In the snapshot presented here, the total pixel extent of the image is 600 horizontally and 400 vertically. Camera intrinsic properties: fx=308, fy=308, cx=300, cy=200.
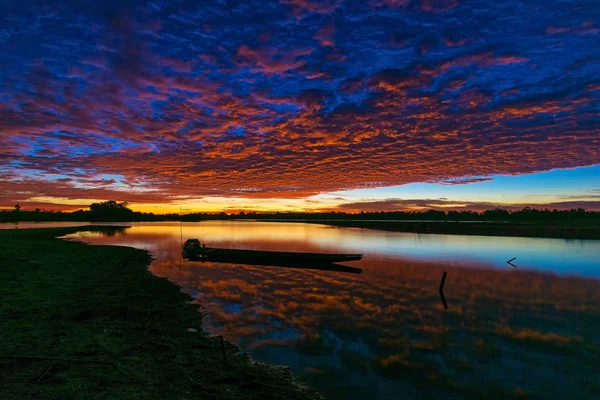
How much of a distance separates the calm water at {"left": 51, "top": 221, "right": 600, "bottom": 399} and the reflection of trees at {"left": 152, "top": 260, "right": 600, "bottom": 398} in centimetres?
6

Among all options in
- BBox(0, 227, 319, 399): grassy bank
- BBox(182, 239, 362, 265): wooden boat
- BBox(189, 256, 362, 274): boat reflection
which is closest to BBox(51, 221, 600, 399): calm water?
BBox(0, 227, 319, 399): grassy bank

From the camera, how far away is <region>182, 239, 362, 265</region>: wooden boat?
38025mm

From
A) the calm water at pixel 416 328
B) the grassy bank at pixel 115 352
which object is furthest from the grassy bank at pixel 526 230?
the grassy bank at pixel 115 352

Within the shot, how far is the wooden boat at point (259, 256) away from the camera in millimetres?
38025

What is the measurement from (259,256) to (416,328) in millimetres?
27410

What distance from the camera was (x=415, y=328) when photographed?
1570cm

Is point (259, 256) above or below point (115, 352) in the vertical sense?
below

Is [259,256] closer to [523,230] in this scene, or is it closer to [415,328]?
[415,328]

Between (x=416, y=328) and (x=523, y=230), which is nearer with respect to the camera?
(x=416, y=328)

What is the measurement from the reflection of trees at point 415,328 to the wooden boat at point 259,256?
933 cm

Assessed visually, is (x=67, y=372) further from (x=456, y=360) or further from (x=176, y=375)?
(x=456, y=360)

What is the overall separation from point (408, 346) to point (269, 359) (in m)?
6.18

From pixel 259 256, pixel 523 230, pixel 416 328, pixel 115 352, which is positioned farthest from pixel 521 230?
pixel 115 352

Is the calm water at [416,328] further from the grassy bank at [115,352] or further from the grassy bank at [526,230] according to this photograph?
the grassy bank at [526,230]
